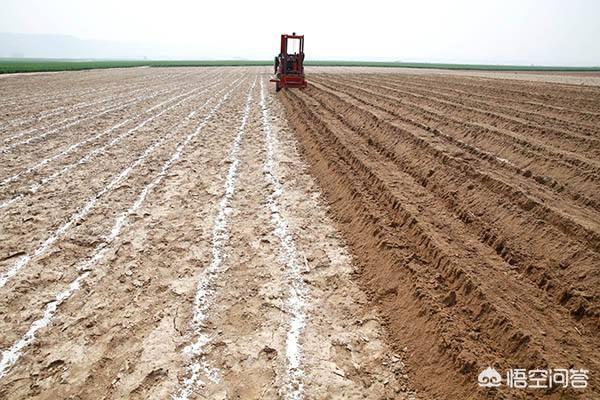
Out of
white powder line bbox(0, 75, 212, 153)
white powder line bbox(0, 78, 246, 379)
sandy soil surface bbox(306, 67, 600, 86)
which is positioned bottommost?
white powder line bbox(0, 78, 246, 379)

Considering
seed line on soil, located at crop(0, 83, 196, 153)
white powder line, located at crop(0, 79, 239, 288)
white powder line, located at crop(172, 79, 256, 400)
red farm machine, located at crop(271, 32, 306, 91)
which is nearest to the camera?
white powder line, located at crop(172, 79, 256, 400)

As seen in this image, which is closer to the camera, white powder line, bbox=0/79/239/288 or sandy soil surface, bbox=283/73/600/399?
sandy soil surface, bbox=283/73/600/399

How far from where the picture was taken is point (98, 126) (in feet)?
37.8

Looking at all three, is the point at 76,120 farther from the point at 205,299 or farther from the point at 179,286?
the point at 205,299

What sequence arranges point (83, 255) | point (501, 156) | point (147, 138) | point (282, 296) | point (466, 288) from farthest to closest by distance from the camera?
point (147, 138) < point (501, 156) < point (83, 255) < point (282, 296) < point (466, 288)

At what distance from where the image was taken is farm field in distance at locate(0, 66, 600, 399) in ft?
9.88

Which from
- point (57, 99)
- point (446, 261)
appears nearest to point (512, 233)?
point (446, 261)

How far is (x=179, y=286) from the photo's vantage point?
13.5 feet

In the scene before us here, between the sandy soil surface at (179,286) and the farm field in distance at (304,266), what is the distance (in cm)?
2

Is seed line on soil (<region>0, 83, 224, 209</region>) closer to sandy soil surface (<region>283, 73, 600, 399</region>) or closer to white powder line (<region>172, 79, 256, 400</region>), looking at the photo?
white powder line (<region>172, 79, 256, 400</region>)

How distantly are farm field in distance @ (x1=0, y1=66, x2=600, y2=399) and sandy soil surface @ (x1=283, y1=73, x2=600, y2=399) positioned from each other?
2 cm

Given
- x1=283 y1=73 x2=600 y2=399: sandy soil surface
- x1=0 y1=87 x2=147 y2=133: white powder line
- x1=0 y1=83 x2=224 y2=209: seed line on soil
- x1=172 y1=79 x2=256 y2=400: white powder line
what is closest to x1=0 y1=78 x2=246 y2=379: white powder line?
x1=172 y1=79 x2=256 y2=400: white powder line

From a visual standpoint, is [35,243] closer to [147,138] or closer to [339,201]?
[339,201]

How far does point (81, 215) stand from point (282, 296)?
11.7ft
